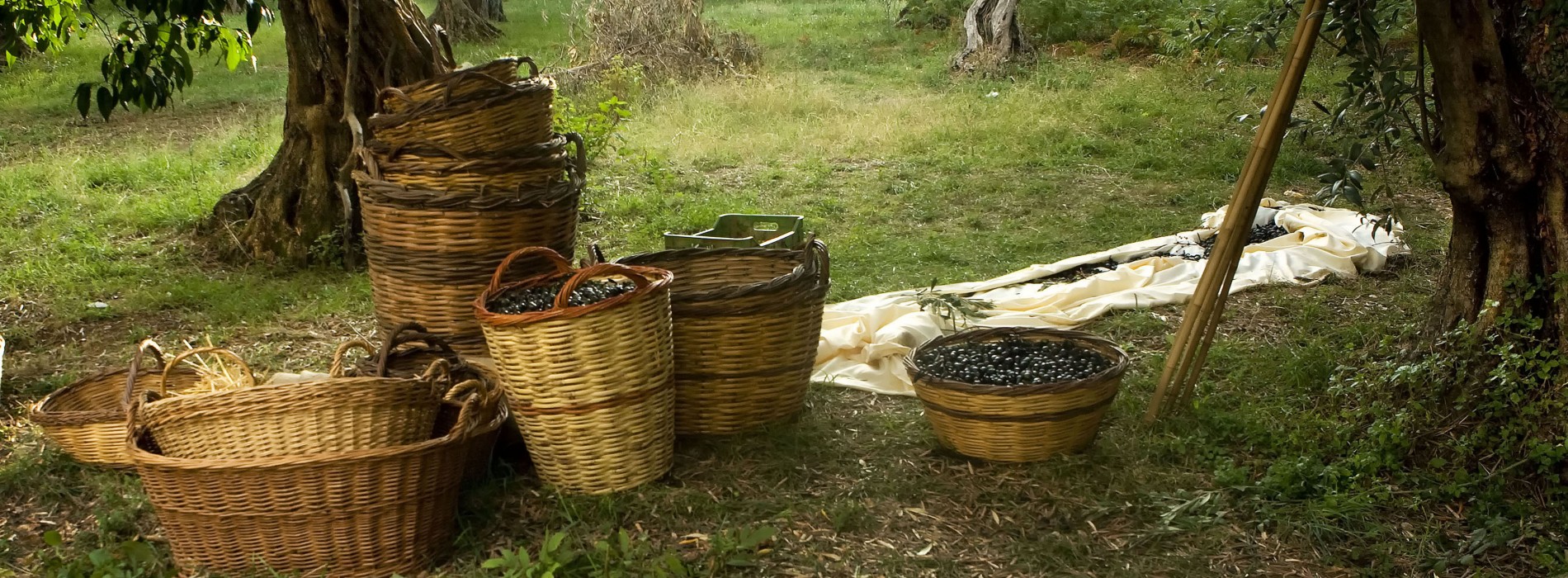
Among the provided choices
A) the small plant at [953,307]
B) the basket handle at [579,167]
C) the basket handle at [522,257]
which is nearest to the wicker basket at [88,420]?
the basket handle at [522,257]

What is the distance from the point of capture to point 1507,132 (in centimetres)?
330

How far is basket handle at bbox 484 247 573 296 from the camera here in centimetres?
339

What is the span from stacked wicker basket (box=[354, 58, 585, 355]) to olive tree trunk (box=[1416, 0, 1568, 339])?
2.60 meters

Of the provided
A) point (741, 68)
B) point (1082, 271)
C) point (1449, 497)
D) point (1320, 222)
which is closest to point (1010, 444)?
point (1449, 497)

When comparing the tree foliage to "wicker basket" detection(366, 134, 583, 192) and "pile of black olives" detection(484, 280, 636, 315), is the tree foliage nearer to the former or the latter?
"wicker basket" detection(366, 134, 583, 192)

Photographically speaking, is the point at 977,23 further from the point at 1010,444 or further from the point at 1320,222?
the point at 1010,444

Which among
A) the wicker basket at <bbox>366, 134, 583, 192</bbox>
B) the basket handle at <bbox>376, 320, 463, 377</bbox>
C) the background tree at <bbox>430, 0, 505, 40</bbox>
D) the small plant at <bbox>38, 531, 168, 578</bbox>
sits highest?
the wicker basket at <bbox>366, 134, 583, 192</bbox>

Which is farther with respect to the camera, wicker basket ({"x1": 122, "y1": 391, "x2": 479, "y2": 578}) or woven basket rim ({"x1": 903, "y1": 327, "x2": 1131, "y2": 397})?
woven basket rim ({"x1": 903, "y1": 327, "x2": 1131, "y2": 397})

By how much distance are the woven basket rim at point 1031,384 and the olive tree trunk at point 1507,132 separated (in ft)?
3.40

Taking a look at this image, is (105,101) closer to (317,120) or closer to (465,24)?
(317,120)

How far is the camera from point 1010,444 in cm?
352

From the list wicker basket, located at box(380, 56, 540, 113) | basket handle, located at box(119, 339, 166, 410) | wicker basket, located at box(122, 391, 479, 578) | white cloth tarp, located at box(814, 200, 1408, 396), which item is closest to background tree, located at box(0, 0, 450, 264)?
wicker basket, located at box(380, 56, 540, 113)

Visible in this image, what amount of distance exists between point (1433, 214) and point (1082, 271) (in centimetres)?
226

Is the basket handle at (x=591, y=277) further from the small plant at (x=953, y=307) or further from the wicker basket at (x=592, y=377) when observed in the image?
the small plant at (x=953, y=307)
